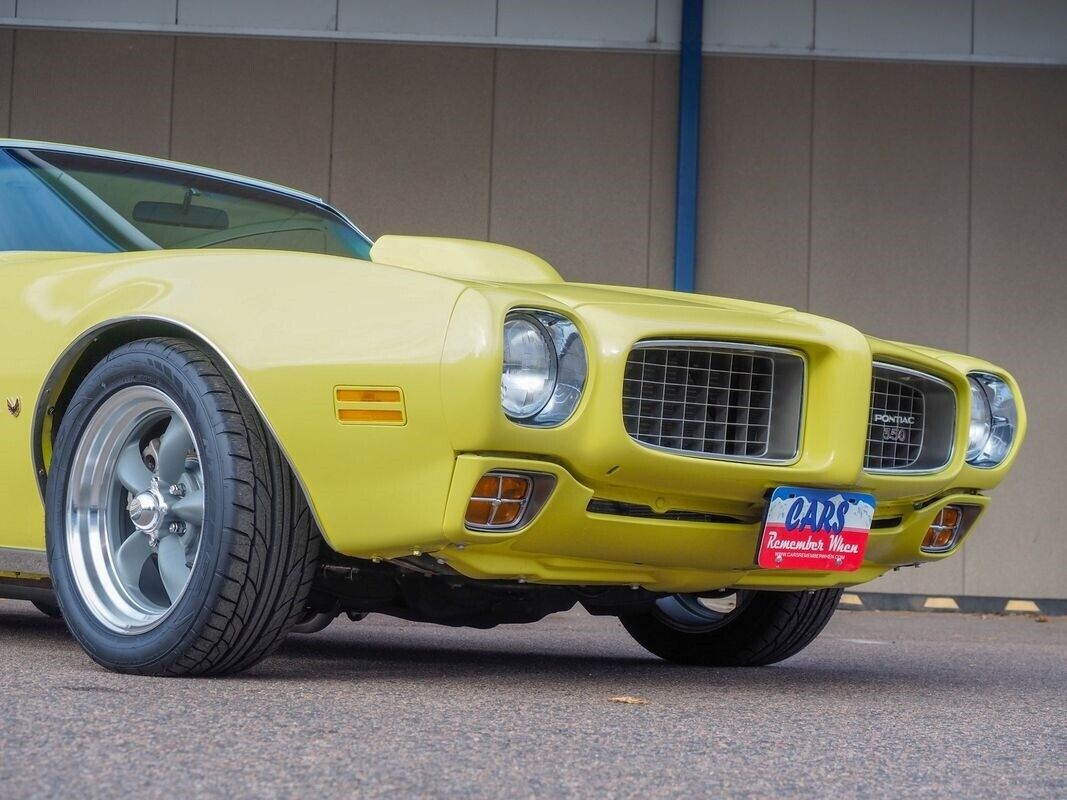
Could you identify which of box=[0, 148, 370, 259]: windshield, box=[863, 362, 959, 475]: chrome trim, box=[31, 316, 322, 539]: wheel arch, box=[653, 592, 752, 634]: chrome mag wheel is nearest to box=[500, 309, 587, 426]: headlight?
box=[31, 316, 322, 539]: wheel arch

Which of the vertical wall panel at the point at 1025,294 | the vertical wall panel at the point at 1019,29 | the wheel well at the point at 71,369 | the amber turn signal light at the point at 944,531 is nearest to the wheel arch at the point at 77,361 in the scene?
the wheel well at the point at 71,369

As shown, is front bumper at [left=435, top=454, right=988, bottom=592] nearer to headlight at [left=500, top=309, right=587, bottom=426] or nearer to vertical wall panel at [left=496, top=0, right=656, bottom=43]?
headlight at [left=500, top=309, right=587, bottom=426]

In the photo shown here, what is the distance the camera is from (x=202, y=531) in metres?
2.90

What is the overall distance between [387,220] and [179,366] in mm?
6596

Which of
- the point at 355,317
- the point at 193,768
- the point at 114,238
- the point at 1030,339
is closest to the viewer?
the point at 193,768

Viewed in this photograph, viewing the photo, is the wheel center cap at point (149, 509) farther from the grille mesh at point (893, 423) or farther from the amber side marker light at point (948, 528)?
the amber side marker light at point (948, 528)

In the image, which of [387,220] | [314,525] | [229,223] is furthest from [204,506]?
[387,220]

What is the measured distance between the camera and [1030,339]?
9312mm

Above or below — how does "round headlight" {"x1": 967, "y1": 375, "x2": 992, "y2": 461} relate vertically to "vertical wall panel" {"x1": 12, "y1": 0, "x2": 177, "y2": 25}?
below

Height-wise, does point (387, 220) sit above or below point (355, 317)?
above

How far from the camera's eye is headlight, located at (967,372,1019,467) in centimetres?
365

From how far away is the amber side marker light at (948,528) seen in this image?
12.0 ft

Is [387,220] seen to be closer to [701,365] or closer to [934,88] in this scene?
[934,88]

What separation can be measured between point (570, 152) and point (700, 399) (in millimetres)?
6591
